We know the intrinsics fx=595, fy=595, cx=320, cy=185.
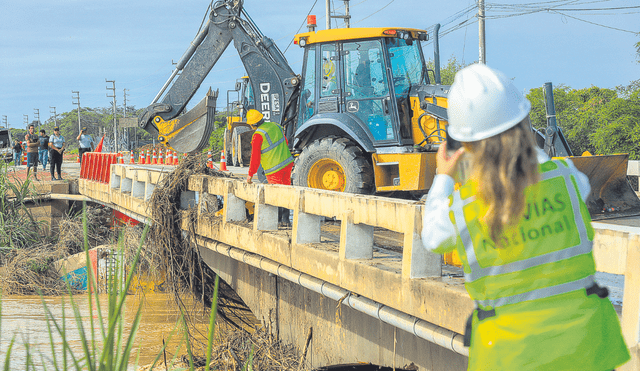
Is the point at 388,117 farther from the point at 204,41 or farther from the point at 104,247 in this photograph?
the point at 104,247

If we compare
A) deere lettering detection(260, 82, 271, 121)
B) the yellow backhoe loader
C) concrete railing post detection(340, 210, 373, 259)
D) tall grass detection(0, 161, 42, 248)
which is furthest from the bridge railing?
tall grass detection(0, 161, 42, 248)

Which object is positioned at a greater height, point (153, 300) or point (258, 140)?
point (258, 140)

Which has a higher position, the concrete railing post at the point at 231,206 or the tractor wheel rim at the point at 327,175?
the tractor wheel rim at the point at 327,175

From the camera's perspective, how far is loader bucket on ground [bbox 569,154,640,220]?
297 inches

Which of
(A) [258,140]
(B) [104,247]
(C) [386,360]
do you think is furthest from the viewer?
(B) [104,247]

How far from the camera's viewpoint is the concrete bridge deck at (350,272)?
3.27 m

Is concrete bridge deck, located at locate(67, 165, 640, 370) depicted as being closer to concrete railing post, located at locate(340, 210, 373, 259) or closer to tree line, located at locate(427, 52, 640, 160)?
concrete railing post, located at locate(340, 210, 373, 259)

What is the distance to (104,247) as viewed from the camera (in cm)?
1091

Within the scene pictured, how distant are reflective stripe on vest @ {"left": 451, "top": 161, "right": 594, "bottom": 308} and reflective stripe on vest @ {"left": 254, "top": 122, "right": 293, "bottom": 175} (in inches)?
221

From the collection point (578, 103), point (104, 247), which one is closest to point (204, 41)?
point (104, 247)

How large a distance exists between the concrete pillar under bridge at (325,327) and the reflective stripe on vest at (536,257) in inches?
78.3

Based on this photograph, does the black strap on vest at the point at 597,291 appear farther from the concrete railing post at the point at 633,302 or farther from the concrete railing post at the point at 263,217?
the concrete railing post at the point at 263,217

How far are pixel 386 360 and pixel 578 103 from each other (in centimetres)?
2926

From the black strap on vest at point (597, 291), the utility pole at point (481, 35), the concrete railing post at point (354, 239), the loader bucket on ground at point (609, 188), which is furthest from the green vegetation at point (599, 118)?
the black strap on vest at point (597, 291)
